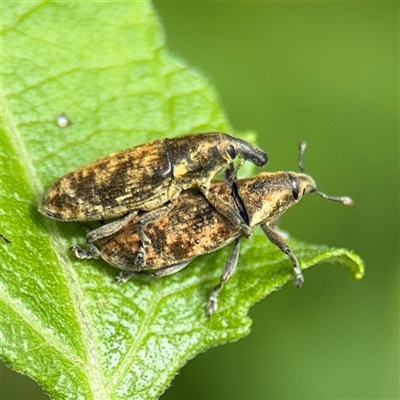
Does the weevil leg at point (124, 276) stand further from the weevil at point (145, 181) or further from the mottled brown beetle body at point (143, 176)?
the mottled brown beetle body at point (143, 176)

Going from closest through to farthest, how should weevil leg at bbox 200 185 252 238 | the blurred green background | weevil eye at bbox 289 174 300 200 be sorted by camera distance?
weevil leg at bbox 200 185 252 238 → weevil eye at bbox 289 174 300 200 → the blurred green background

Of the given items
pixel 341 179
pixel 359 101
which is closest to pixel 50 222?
pixel 341 179

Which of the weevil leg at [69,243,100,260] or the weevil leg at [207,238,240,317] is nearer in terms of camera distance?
the weevil leg at [69,243,100,260]

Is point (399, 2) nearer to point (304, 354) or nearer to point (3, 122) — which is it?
point (304, 354)

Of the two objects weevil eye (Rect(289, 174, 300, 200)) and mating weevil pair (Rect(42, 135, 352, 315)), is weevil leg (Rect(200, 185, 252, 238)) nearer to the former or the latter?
mating weevil pair (Rect(42, 135, 352, 315))

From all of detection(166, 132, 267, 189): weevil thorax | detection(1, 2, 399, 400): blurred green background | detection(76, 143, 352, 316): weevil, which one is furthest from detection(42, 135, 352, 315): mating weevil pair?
detection(1, 2, 399, 400): blurred green background

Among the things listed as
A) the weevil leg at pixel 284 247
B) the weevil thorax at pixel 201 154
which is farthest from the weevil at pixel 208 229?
the weevil thorax at pixel 201 154

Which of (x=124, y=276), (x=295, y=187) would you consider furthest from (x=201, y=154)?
(x=124, y=276)
